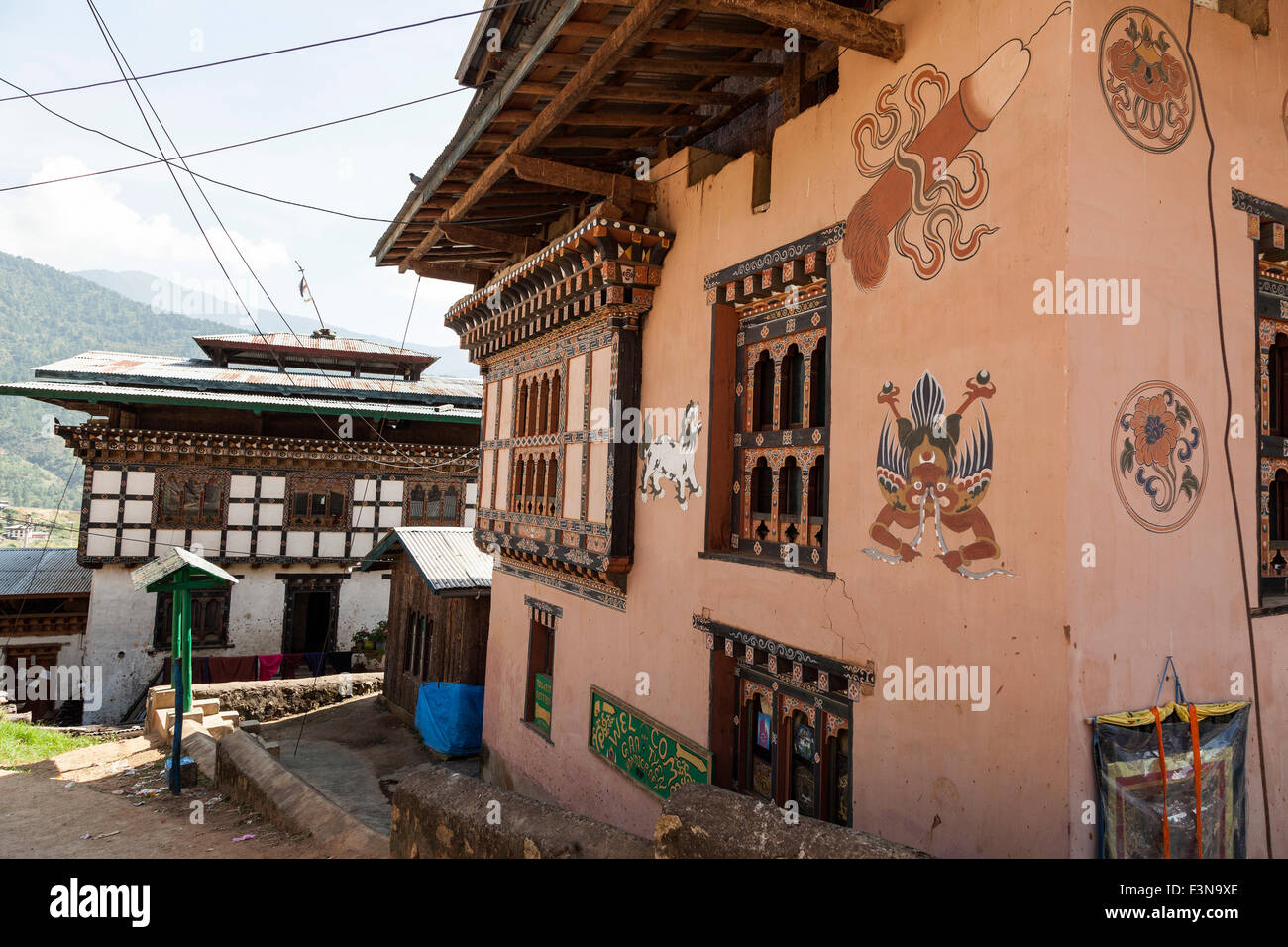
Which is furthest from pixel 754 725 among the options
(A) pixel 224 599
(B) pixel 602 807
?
(A) pixel 224 599

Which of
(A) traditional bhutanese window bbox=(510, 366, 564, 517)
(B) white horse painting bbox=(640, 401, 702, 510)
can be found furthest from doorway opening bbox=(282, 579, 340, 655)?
(B) white horse painting bbox=(640, 401, 702, 510)

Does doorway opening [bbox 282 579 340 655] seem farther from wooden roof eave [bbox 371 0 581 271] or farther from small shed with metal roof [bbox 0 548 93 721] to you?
wooden roof eave [bbox 371 0 581 271]

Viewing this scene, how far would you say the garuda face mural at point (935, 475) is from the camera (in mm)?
4008

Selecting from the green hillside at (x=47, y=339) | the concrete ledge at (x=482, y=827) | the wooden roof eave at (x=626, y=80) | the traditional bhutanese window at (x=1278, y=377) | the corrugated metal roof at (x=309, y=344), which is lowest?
the concrete ledge at (x=482, y=827)

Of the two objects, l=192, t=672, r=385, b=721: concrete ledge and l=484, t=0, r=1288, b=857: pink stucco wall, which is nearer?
l=484, t=0, r=1288, b=857: pink stucco wall

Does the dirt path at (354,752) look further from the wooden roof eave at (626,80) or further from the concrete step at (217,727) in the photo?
the wooden roof eave at (626,80)

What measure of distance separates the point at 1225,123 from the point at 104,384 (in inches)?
907

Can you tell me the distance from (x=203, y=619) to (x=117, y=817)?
1410cm

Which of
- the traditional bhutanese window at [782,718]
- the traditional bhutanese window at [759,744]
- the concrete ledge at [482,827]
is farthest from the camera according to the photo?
the traditional bhutanese window at [759,744]

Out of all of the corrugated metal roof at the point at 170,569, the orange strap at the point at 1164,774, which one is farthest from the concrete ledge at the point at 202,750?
the orange strap at the point at 1164,774

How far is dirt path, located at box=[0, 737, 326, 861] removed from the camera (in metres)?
7.32

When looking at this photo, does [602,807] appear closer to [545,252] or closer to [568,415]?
[568,415]

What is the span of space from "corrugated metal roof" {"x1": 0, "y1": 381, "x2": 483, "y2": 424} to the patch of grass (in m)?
8.66

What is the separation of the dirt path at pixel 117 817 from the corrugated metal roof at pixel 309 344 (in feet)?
51.4
